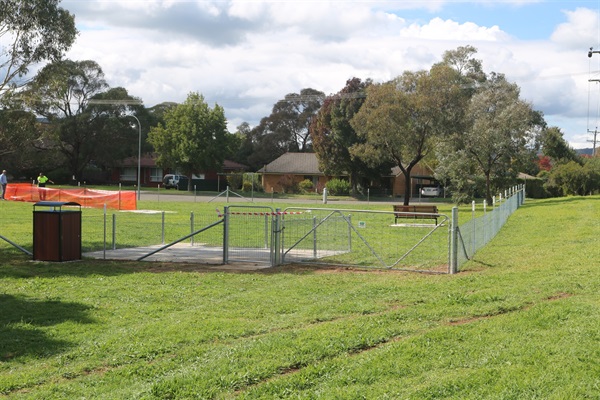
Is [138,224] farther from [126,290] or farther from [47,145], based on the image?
[47,145]

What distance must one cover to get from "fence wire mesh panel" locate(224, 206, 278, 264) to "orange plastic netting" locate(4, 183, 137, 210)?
11.0 meters

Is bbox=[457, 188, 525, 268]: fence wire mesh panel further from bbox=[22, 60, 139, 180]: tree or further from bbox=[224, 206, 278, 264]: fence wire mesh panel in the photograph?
bbox=[22, 60, 139, 180]: tree

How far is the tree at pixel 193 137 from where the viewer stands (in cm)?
7138

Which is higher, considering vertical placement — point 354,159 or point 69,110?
point 69,110

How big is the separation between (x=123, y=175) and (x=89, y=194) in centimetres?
5265

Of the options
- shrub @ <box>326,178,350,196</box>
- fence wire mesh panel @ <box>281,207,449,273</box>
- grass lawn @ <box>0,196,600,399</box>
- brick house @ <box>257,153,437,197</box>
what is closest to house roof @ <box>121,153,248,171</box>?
brick house @ <box>257,153,437,197</box>

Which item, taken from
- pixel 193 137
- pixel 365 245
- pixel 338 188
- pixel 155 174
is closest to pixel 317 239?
pixel 365 245

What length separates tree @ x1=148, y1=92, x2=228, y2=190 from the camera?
71375mm

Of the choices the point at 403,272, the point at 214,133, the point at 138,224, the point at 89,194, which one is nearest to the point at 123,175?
the point at 214,133

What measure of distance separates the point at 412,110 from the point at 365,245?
25111 millimetres

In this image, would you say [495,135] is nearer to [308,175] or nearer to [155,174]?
[308,175]

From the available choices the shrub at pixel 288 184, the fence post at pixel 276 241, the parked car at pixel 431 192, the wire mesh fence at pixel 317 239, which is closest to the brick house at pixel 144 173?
the shrub at pixel 288 184

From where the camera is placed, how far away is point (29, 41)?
71.2 ft

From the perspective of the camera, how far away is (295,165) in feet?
263
